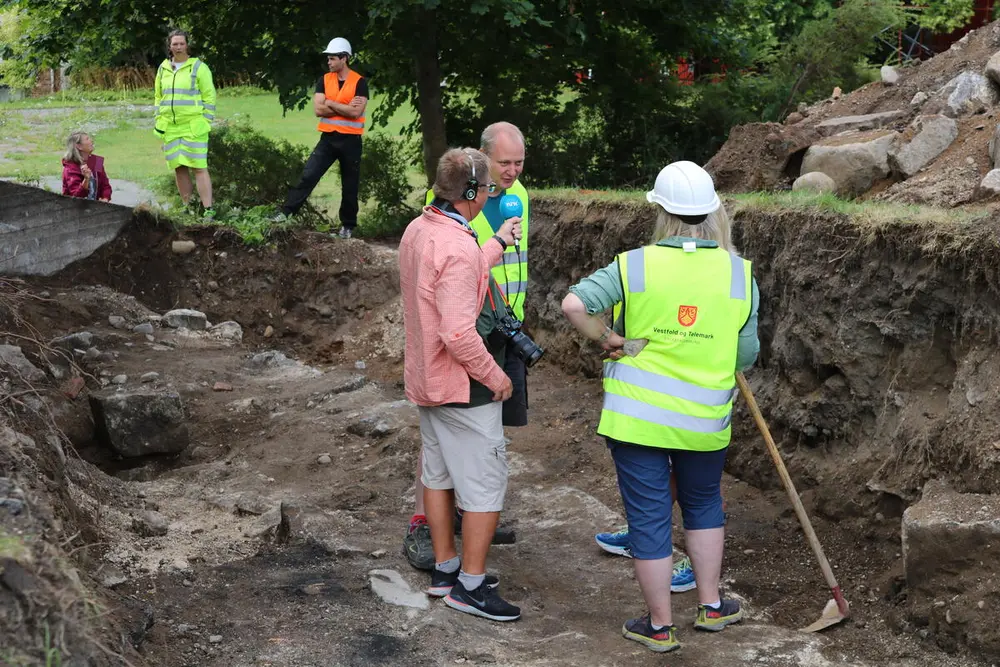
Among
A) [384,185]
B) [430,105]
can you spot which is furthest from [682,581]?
[384,185]

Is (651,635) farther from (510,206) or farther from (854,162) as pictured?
(854,162)

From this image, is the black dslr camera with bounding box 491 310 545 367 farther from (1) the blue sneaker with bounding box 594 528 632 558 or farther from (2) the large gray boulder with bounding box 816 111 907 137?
(2) the large gray boulder with bounding box 816 111 907 137

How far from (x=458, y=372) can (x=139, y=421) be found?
340 centimetres

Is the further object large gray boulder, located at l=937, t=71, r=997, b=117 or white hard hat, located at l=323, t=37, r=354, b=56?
white hard hat, located at l=323, t=37, r=354, b=56

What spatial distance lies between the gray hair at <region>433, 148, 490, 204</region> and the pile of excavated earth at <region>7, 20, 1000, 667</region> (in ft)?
5.90

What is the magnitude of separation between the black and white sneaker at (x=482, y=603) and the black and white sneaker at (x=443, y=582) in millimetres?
88

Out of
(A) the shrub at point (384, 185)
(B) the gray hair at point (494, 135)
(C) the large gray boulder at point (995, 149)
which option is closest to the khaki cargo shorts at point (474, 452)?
(B) the gray hair at point (494, 135)

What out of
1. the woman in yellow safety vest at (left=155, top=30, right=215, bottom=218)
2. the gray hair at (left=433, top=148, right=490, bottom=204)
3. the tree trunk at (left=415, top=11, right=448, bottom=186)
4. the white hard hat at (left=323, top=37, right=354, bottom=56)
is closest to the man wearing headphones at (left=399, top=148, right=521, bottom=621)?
the gray hair at (left=433, top=148, right=490, bottom=204)

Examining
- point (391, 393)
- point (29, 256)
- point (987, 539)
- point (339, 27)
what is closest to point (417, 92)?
point (339, 27)

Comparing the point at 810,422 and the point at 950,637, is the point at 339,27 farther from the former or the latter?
the point at 950,637

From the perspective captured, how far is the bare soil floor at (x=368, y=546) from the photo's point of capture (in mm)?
4363

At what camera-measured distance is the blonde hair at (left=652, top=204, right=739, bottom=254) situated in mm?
4293

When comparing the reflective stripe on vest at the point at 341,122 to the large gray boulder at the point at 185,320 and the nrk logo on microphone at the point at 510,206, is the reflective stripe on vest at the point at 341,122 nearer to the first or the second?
the large gray boulder at the point at 185,320

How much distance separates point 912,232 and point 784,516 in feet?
5.51
